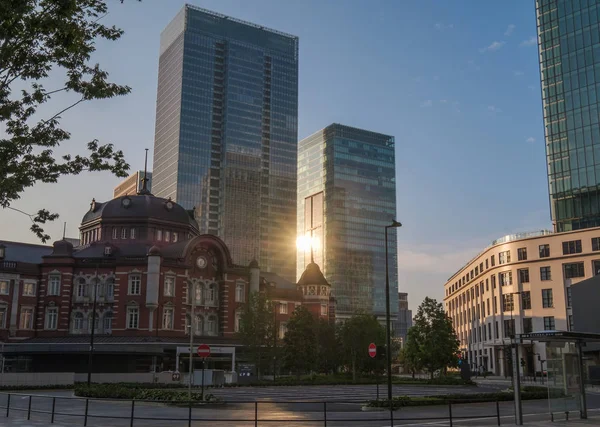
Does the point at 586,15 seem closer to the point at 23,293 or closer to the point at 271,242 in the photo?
the point at 23,293

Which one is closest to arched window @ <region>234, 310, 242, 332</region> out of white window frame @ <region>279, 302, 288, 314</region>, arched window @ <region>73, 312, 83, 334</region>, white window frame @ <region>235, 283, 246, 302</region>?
white window frame @ <region>235, 283, 246, 302</region>

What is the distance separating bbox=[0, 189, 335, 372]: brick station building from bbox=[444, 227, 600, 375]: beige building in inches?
1493

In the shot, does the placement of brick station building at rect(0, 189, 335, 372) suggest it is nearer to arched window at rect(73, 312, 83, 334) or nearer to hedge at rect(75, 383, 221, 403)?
arched window at rect(73, 312, 83, 334)

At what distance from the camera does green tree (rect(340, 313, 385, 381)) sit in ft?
238

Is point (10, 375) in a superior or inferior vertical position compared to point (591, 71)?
inferior

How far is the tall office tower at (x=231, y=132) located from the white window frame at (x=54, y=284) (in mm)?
96353

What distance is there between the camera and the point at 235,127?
178750 millimetres

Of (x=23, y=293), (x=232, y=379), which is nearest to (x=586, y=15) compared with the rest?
(x=232, y=379)

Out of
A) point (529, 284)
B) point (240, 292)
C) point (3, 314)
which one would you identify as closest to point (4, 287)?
point (3, 314)

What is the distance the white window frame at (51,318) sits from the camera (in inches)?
2886

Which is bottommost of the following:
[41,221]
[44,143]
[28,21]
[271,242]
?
[41,221]

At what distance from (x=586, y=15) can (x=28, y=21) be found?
3868 inches

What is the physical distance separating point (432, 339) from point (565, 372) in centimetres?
3809

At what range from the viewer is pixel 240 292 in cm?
8181
